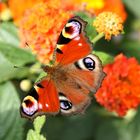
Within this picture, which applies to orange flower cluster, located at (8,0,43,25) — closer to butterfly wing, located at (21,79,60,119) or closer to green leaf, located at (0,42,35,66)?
green leaf, located at (0,42,35,66)

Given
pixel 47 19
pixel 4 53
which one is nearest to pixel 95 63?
pixel 47 19

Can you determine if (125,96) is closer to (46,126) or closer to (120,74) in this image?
(120,74)

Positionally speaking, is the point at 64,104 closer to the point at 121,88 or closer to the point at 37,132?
the point at 37,132

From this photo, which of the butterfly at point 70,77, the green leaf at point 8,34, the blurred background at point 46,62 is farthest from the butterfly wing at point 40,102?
the green leaf at point 8,34

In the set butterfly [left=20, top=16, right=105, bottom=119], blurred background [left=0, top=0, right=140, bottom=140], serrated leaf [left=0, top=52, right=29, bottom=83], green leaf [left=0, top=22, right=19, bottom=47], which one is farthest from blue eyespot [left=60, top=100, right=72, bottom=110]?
green leaf [left=0, top=22, right=19, bottom=47]

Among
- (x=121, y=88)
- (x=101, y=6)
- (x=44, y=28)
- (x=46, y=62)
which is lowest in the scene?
(x=121, y=88)

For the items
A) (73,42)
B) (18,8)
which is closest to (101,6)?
(18,8)
